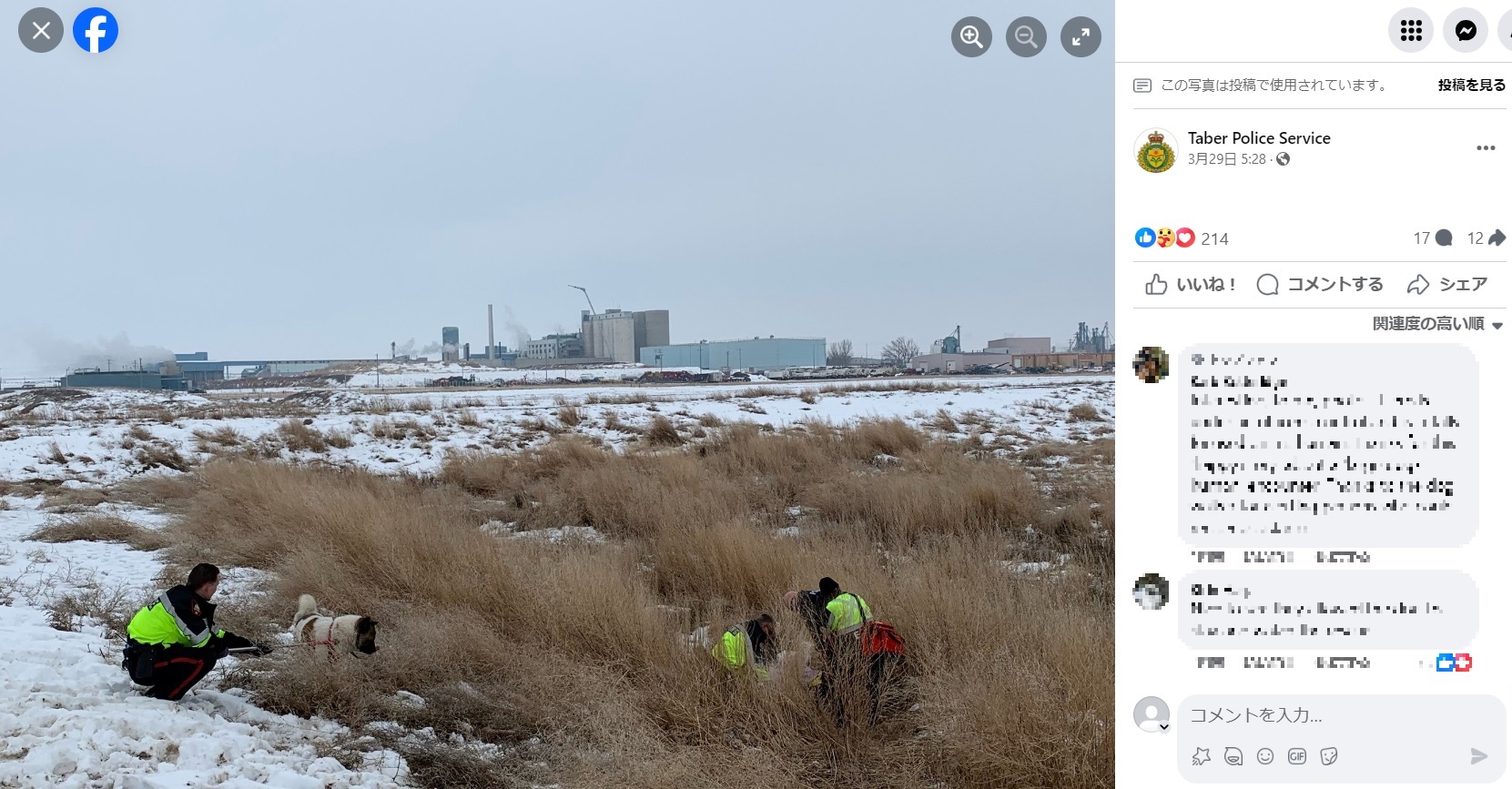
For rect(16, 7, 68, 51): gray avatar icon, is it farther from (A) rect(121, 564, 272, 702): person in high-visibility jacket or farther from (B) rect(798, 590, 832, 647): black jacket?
(B) rect(798, 590, 832, 647): black jacket

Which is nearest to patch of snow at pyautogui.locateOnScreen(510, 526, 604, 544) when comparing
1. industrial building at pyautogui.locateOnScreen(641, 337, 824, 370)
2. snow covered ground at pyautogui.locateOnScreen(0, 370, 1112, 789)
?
snow covered ground at pyautogui.locateOnScreen(0, 370, 1112, 789)

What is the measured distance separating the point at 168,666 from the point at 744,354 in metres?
109

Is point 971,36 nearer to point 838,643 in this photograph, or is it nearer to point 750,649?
point 838,643

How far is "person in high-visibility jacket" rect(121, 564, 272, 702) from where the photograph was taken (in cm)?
399

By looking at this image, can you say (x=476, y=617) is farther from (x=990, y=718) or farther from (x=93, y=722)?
(x=990, y=718)
